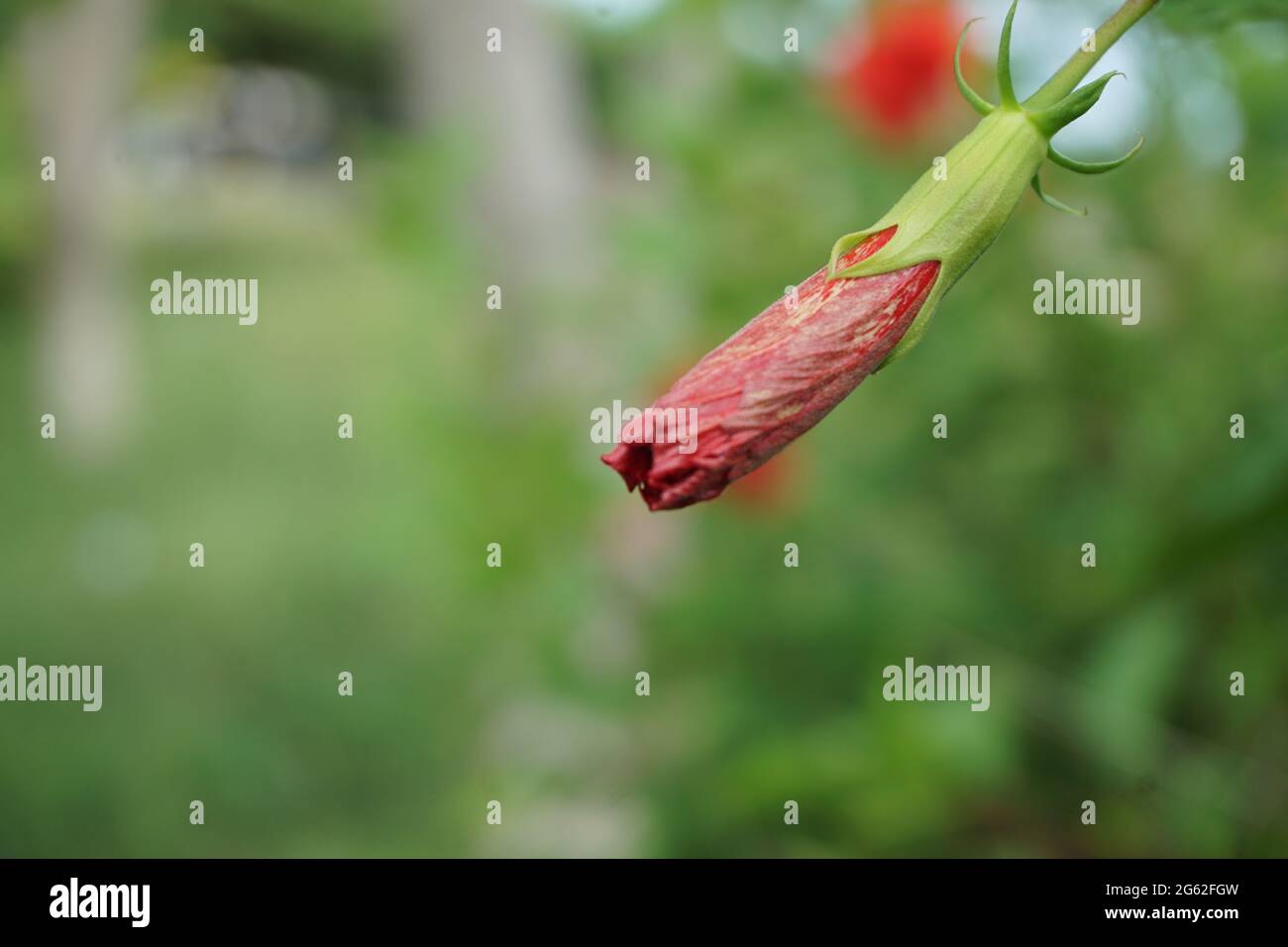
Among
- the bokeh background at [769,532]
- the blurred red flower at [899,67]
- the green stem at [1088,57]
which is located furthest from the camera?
the blurred red flower at [899,67]

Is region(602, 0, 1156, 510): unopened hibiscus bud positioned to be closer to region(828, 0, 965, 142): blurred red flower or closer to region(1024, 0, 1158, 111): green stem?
region(1024, 0, 1158, 111): green stem

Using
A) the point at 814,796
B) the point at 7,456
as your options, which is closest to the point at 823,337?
the point at 814,796

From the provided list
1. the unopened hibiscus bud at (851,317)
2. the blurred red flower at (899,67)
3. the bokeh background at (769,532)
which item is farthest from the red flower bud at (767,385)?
the blurred red flower at (899,67)

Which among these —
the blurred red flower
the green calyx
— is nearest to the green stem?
the green calyx

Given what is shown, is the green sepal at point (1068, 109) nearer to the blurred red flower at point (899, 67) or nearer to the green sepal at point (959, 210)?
the green sepal at point (959, 210)

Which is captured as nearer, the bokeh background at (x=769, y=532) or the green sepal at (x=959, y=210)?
the green sepal at (x=959, y=210)
